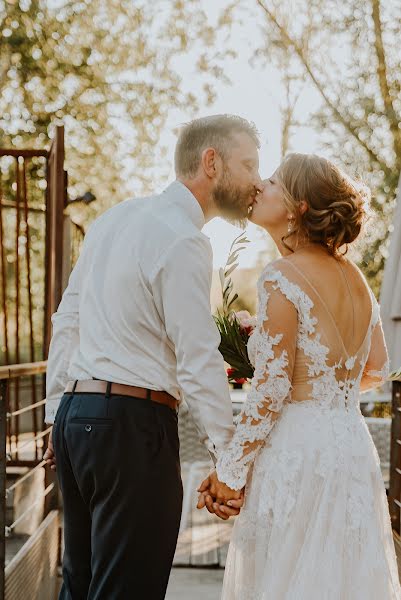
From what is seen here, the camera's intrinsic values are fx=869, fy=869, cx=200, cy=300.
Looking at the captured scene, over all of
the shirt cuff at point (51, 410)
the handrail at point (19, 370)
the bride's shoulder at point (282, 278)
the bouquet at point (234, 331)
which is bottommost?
the shirt cuff at point (51, 410)

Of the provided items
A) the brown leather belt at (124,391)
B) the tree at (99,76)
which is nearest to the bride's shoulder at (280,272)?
the brown leather belt at (124,391)

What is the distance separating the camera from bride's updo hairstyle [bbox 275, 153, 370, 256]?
102 inches

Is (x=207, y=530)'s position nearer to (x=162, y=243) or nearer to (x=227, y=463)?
(x=227, y=463)

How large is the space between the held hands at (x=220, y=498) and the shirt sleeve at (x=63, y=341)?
63 cm

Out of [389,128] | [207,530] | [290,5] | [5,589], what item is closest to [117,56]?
[290,5]

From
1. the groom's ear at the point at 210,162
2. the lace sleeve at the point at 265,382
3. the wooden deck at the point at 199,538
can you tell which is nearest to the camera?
the lace sleeve at the point at 265,382

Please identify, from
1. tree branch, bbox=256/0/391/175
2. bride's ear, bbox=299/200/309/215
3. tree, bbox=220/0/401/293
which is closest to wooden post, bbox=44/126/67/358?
bride's ear, bbox=299/200/309/215

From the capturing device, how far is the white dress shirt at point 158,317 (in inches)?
95.4

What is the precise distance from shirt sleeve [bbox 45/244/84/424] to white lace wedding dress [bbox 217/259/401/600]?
617mm

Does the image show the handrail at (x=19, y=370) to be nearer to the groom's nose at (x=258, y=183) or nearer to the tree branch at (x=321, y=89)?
the groom's nose at (x=258, y=183)

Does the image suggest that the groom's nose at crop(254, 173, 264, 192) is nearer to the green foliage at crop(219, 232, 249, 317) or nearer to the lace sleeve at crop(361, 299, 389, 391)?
the green foliage at crop(219, 232, 249, 317)

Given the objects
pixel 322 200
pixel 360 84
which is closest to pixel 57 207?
pixel 322 200

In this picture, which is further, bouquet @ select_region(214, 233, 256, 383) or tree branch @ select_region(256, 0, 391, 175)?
tree branch @ select_region(256, 0, 391, 175)

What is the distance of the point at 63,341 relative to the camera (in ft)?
9.41
